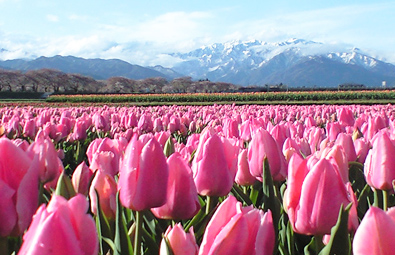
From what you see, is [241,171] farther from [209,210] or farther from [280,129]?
[280,129]

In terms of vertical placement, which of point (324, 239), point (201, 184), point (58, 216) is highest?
point (58, 216)

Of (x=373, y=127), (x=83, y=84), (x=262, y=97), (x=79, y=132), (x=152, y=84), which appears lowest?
(x=152, y=84)

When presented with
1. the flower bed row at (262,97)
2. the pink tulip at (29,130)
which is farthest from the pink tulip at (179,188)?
the flower bed row at (262,97)

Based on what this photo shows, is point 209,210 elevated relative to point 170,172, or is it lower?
lower

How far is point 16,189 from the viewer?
1.19 meters

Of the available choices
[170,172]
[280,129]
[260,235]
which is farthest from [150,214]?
[280,129]

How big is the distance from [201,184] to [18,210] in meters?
0.64

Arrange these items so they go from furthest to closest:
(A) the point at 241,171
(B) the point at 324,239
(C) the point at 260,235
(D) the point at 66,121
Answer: (D) the point at 66,121 < (A) the point at 241,171 < (B) the point at 324,239 < (C) the point at 260,235

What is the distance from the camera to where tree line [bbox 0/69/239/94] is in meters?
99.9

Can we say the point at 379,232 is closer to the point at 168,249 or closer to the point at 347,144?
the point at 168,249

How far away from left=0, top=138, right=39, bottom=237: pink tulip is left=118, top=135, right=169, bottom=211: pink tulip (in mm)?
257

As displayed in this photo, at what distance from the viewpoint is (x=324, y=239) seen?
1.46m

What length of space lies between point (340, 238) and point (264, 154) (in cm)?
71

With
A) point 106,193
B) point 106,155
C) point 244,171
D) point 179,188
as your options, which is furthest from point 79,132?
point 179,188
